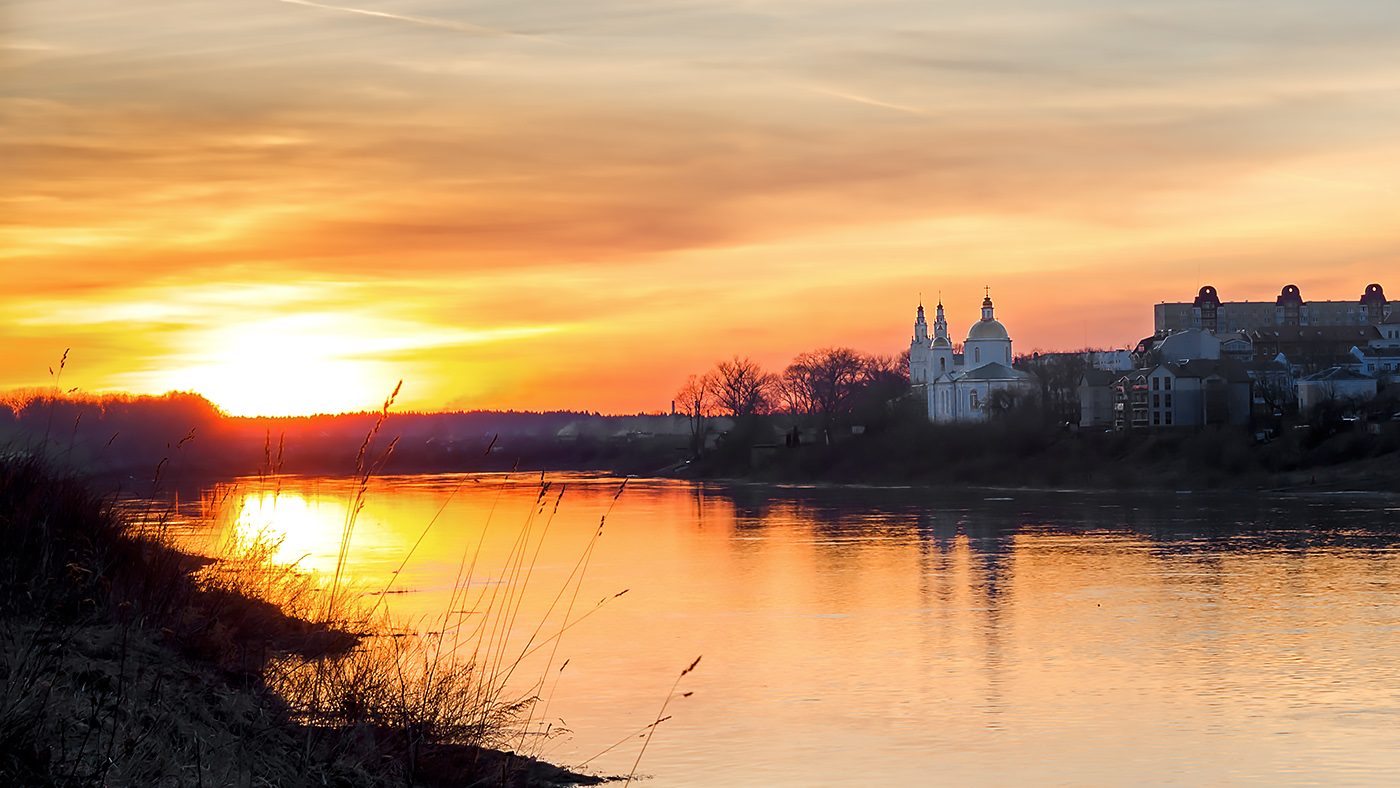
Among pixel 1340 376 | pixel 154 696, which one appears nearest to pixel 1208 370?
pixel 1340 376

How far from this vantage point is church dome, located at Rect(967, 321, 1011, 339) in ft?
535

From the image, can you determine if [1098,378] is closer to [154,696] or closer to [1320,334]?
[1320,334]

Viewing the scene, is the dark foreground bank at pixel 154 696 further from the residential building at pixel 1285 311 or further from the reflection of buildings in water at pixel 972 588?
the residential building at pixel 1285 311

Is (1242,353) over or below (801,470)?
over

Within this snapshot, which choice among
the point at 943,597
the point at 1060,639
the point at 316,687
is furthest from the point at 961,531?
the point at 316,687

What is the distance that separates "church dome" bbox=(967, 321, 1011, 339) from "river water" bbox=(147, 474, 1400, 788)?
115113 mm

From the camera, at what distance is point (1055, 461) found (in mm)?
92125

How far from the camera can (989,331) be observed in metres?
163

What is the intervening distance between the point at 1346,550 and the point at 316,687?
37364 millimetres

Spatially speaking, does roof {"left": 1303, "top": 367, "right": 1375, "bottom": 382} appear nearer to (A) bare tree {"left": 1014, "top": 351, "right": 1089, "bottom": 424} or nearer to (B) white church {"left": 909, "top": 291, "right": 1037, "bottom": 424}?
(A) bare tree {"left": 1014, "top": 351, "right": 1089, "bottom": 424}

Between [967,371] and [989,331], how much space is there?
22.3 feet

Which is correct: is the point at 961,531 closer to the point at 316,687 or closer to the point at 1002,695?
the point at 1002,695

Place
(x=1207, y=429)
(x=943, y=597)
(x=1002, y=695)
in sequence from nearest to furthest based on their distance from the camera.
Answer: (x=1002, y=695) → (x=943, y=597) → (x=1207, y=429)

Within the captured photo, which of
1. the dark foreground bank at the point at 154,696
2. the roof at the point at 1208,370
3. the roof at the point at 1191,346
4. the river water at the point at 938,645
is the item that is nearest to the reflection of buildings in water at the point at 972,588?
the river water at the point at 938,645
